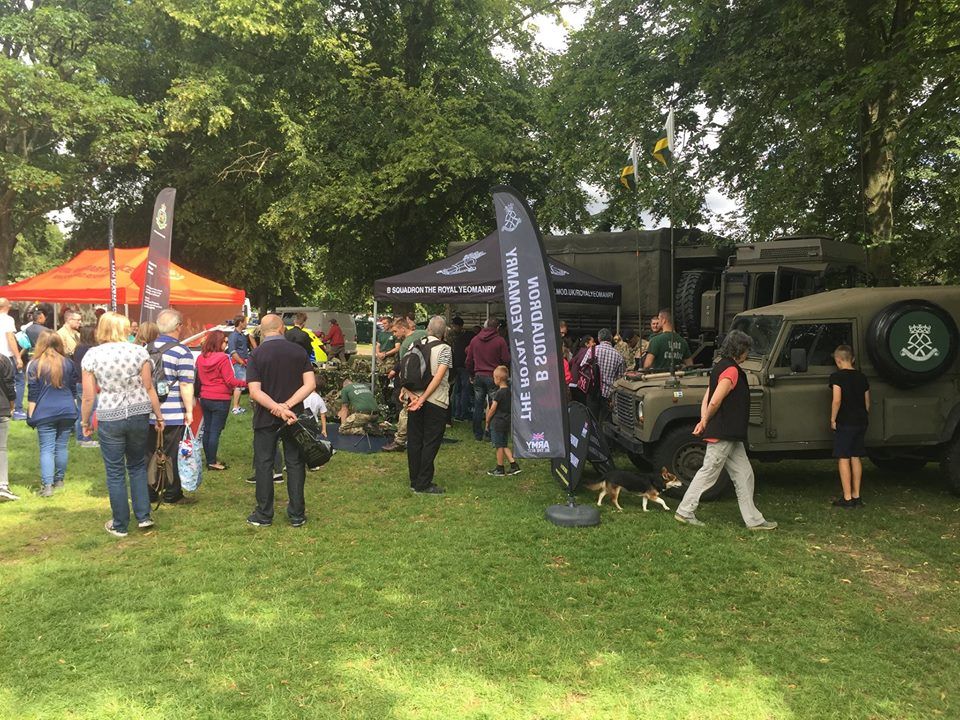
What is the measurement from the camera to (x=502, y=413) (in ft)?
26.2

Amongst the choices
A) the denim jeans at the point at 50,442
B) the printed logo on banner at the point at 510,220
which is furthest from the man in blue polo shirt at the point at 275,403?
the denim jeans at the point at 50,442

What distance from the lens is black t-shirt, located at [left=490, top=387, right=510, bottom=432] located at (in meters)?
7.96

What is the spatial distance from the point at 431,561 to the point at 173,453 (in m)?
2.74

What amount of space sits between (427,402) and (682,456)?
261cm

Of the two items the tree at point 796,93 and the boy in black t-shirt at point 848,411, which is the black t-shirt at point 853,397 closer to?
the boy in black t-shirt at point 848,411

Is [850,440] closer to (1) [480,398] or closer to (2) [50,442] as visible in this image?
(1) [480,398]

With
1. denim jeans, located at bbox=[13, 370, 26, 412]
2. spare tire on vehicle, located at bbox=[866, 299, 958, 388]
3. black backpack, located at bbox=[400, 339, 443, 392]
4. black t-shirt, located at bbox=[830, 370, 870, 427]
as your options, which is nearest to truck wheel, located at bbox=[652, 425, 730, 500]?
black t-shirt, located at bbox=[830, 370, 870, 427]

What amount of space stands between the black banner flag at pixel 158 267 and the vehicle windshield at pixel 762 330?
6553mm

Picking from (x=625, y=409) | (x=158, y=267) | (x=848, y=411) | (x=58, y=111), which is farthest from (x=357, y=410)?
(x=58, y=111)

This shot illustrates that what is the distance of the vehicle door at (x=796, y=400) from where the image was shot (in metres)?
6.63

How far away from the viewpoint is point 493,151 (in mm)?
17844

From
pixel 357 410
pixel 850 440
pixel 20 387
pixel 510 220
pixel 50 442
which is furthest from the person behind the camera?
pixel 20 387

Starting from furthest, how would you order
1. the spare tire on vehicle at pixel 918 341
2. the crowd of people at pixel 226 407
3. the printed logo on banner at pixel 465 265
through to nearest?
the printed logo on banner at pixel 465 265
the spare tire on vehicle at pixel 918 341
the crowd of people at pixel 226 407

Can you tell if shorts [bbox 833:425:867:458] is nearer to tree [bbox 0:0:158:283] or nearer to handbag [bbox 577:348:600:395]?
handbag [bbox 577:348:600:395]
